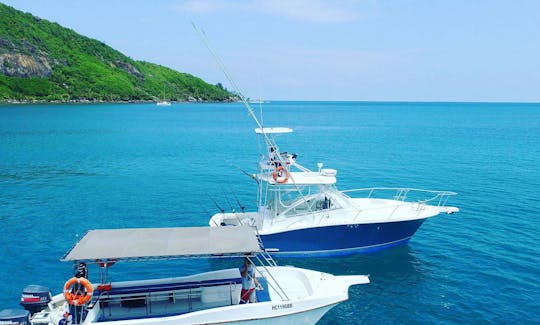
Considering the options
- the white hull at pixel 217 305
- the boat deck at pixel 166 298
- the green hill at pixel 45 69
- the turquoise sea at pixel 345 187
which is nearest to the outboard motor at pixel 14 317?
the white hull at pixel 217 305

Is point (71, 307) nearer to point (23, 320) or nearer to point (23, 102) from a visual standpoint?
point (23, 320)

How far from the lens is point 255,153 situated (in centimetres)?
5531

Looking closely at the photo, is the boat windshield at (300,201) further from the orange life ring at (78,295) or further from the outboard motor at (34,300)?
the outboard motor at (34,300)

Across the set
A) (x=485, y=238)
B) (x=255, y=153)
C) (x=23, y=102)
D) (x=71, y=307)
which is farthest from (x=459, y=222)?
(x=23, y=102)

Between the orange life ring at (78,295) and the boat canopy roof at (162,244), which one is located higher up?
the boat canopy roof at (162,244)

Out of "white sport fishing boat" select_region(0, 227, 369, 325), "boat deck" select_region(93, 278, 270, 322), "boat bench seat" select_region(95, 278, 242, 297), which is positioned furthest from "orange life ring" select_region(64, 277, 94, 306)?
"boat bench seat" select_region(95, 278, 242, 297)

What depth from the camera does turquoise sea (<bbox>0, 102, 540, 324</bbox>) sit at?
17125mm

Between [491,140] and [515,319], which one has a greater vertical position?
[491,140]

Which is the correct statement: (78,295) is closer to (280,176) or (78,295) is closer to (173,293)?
(173,293)

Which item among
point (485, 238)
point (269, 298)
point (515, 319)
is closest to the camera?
point (269, 298)

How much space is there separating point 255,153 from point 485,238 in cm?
3533

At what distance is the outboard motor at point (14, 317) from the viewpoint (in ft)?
38.3

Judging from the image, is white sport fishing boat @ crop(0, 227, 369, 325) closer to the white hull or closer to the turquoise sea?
the white hull

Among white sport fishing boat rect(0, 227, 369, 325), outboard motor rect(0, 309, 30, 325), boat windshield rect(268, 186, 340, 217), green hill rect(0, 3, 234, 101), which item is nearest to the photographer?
outboard motor rect(0, 309, 30, 325)
